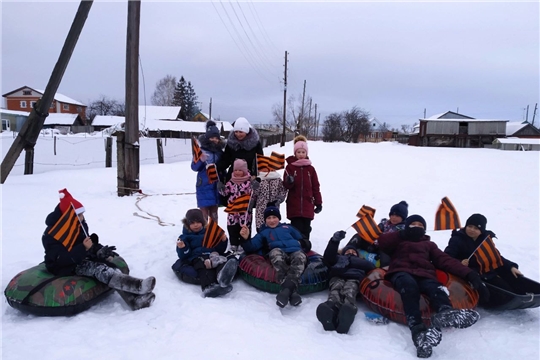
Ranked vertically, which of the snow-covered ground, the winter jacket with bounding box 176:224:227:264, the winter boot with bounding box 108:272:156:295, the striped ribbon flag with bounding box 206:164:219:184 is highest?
the striped ribbon flag with bounding box 206:164:219:184

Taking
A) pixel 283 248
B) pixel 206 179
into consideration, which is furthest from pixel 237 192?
pixel 283 248

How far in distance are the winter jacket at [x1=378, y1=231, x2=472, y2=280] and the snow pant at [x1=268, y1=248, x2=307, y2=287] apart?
38.8 inches

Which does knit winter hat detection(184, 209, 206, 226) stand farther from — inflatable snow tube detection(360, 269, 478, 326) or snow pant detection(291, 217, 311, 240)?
inflatable snow tube detection(360, 269, 478, 326)

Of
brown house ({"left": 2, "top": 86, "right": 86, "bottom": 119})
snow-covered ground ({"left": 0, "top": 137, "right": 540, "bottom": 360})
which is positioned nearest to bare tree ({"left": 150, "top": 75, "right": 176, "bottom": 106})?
brown house ({"left": 2, "top": 86, "right": 86, "bottom": 119})

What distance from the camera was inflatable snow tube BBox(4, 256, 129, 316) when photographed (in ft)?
10.8

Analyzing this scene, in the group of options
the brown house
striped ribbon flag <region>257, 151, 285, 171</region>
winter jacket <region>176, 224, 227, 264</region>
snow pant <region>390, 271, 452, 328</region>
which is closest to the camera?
snow pant <region>390, 271, 452, 328</region>

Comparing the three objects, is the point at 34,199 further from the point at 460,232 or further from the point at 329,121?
the point at 329,121

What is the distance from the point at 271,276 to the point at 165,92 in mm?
69538

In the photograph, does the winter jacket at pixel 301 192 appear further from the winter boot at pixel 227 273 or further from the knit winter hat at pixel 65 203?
the knit winter hat at pixel 65 203

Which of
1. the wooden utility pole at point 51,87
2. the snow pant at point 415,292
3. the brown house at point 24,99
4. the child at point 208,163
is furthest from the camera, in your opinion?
the brown house at point 24,99

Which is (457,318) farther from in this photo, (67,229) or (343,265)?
(67,229)

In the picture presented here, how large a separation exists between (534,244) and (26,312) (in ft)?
25.7

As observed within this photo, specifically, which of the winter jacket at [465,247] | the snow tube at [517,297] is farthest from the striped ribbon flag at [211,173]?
the snow tube at [517,297]

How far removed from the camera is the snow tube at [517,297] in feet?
11.7
